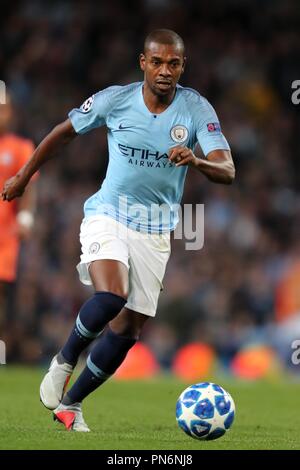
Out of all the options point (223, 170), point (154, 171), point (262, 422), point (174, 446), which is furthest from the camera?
point (262, 422)

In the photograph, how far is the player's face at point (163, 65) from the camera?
6.48 meters

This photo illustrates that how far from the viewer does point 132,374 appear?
13.2 metres

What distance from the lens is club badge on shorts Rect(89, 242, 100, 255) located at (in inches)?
256

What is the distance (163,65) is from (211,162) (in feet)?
2.25

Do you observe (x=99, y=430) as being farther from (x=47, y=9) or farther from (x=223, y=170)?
(x=47, y=9)

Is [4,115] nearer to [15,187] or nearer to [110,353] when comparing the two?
[15,187]

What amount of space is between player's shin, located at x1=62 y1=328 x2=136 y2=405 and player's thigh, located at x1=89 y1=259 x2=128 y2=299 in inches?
14.2

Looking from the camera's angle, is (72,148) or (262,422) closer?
(262,422)

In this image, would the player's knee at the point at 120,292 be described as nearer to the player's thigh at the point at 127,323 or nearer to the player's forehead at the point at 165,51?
the player's thigh at the point at 127,323

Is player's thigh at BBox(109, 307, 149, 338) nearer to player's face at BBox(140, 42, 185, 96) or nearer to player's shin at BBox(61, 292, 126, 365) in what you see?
player's shin at BBox(61, 292, 126, 365)

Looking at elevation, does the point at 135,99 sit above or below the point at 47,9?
below

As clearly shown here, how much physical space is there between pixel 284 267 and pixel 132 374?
2538 millimetres

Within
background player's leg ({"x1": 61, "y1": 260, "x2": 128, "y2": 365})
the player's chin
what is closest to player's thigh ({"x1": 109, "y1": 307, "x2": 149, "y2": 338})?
background player's leg ({"x1": 61, "y1": 260, "x2": 128, "y2": 365})

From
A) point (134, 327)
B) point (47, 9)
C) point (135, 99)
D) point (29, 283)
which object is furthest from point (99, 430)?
point (47, 9)
